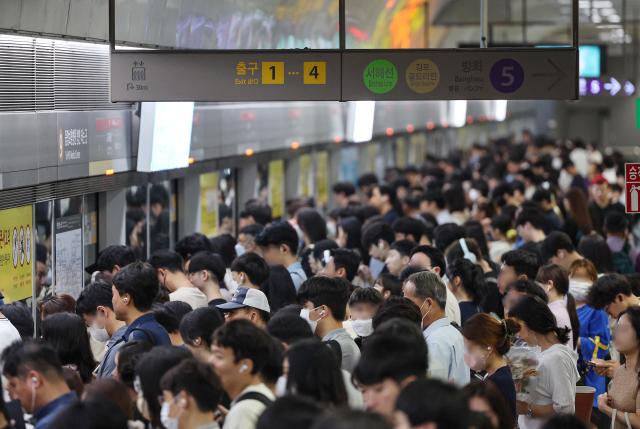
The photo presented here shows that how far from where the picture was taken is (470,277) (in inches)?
343

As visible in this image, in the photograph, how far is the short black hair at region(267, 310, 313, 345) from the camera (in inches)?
248

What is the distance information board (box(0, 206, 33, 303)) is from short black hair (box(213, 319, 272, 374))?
3716 millimetres

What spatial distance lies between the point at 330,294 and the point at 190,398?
2018mm

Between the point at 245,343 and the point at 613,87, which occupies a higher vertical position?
the point at 613,87

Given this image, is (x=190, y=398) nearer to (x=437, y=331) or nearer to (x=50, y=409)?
(x=50, y=409)

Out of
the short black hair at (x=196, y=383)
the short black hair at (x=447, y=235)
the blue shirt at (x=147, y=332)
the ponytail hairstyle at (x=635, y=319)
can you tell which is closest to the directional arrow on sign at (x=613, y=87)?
the short black hair at (x=447, y=235)

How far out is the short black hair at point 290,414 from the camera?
4.33 meters

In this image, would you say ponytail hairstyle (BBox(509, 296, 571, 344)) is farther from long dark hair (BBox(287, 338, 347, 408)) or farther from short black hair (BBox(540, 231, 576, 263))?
short black hair (BBox(540, 231, 576, 263))

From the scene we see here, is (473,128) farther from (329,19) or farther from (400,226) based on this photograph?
(329,19)

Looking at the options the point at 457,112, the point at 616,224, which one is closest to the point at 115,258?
the point at 616,224

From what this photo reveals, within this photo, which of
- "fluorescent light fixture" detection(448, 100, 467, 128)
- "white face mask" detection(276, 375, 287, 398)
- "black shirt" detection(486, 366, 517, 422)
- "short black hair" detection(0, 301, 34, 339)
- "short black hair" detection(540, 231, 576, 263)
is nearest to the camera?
"white face mask" detection(276, 375, 287, 398)

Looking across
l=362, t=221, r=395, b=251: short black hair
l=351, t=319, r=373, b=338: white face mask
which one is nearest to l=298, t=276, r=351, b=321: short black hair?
l=351, t=319, r=373, b=338: white face mask

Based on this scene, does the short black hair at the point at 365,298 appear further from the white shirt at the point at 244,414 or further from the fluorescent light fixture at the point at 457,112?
the fluorescent light fixture at the point at 457,112

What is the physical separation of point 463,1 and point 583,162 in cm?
1917
